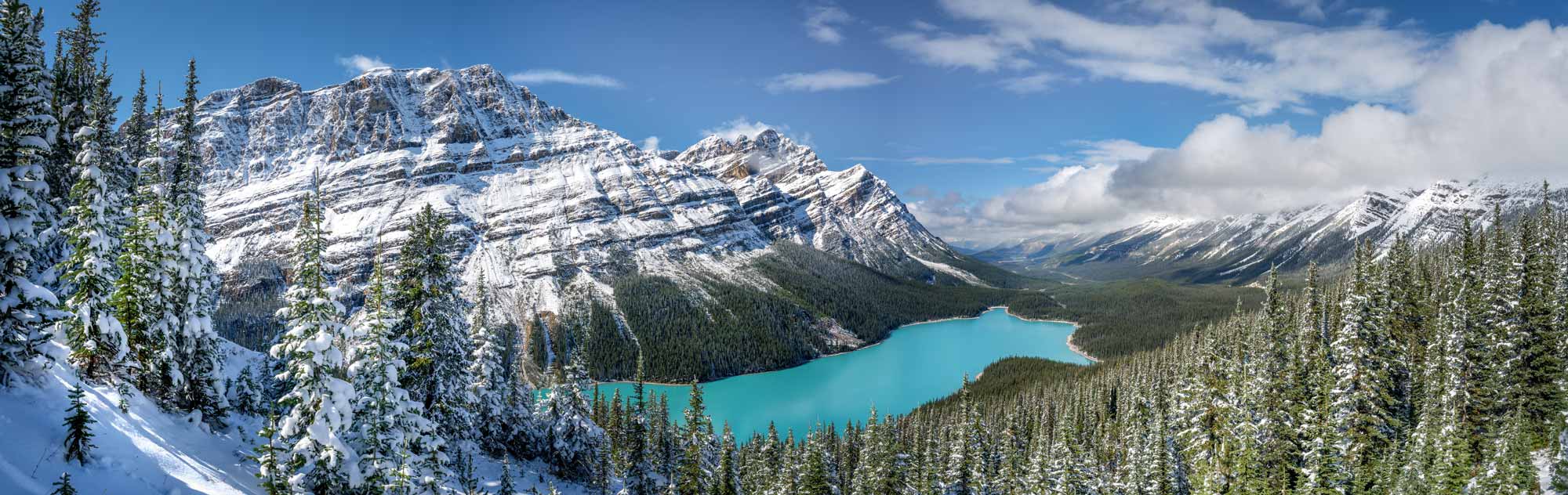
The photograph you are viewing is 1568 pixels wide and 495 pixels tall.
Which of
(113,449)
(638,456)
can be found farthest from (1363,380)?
(113,449)

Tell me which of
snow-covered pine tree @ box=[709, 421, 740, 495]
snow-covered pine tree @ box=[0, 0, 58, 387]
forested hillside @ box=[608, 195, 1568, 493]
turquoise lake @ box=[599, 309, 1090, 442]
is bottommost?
turquoise lake @ box=[599, 309, 1090, 442]

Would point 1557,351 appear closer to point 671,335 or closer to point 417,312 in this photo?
point 417,312

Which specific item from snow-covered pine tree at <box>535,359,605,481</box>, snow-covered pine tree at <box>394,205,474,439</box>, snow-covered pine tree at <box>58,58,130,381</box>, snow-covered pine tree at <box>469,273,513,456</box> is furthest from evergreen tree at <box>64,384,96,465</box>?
snow-covered pine tree at <box>535,359,605,481</box>

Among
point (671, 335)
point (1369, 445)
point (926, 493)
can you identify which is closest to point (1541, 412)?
point (1369, 445)

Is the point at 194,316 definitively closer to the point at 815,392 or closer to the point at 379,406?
the point at 379,406

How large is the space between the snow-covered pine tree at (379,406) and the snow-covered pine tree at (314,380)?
595 mm

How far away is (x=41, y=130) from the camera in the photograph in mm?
15758

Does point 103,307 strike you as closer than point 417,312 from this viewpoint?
Yes

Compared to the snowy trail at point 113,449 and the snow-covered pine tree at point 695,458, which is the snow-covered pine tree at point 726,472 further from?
the snowy trail at point 113,449

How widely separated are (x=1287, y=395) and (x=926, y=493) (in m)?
27.8

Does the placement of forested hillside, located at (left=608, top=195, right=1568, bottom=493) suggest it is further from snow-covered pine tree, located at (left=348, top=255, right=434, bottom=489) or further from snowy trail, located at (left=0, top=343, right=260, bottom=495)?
snowy trail, located at (left=0, top=343, right=260, bottom=495)

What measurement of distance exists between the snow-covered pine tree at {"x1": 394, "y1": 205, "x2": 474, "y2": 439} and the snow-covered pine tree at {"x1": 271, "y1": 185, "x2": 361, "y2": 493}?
7.71 metres

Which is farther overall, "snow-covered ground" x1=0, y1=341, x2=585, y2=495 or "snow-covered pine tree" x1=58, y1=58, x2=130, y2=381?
"snow-covered pine tree" x1=58, y1=58, x2=130, y2=381

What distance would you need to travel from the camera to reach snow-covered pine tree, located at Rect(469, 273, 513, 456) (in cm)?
3588
